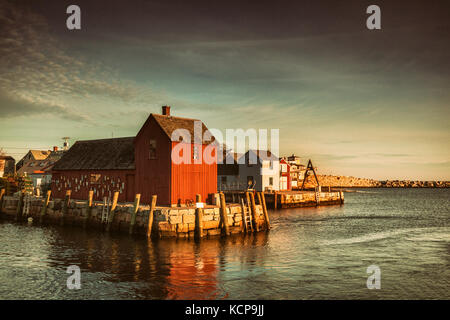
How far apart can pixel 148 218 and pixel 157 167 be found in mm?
6249

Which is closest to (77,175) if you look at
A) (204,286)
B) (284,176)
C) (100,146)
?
(100,146)

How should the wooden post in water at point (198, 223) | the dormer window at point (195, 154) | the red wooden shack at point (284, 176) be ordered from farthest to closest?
1. the red wooden shack at point (284, 176)
2. the dormer window at point (195, 154)
3. the wooden post in water at point (198, 223)

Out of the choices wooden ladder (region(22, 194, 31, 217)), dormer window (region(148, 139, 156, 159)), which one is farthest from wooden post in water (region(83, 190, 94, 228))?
wooden ladder (region(22, 194, 31, 217))

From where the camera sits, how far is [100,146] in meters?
38.1

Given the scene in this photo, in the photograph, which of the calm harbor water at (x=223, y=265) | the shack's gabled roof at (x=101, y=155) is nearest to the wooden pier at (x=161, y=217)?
the calm harbor water at (x=223, y=265)

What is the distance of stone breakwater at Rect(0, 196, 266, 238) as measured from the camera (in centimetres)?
2370

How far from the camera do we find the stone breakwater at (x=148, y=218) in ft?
77.8

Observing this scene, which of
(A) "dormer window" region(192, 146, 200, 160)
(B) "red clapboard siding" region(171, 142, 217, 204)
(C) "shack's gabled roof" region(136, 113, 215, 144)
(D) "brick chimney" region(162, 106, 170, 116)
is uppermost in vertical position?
(D) "brick chimney" region(162, 106, 170, 116)

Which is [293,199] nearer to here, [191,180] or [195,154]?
[195,154]

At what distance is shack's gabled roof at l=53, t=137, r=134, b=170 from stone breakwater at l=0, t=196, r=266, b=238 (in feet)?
15.3

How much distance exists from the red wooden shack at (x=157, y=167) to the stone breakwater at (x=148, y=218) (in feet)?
8.12

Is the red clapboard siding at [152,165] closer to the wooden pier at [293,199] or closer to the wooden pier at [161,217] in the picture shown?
the wooden pier at [161,217]

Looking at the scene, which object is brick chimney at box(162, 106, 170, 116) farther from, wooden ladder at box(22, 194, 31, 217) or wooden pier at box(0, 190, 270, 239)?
wooden ladder at box(22, 194, 31, 217)

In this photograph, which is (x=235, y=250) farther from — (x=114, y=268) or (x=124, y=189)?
(x=124, y=189)
